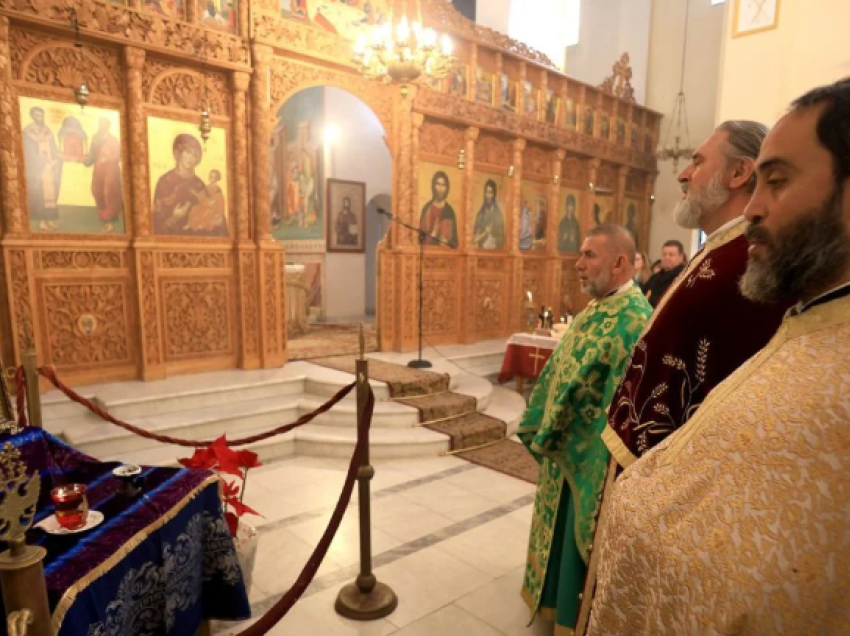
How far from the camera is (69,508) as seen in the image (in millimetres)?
1936

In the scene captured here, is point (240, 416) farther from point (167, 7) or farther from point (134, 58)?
point (167, 7)

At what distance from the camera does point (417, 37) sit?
232 inches

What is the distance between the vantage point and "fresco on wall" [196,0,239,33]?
243 inches

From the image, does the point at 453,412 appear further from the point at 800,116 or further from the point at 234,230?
the point at 800,116

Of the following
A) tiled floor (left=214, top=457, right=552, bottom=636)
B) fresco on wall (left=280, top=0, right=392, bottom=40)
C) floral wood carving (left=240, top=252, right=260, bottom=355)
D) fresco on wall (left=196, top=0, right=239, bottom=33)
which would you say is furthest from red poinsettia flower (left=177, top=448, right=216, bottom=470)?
fresco on wall (left=280, top=0, right=392, bottom=40)

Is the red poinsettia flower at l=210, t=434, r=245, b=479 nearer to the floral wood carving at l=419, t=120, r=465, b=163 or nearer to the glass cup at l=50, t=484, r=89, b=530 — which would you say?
the glass cup at l=50, t=484, r=89, b=530

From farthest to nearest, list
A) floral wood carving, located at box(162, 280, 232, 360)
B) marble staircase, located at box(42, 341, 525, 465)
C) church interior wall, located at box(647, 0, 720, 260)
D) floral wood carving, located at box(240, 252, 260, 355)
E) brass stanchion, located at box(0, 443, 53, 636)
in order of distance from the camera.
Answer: church interior wall, located at box(647, 0, 720, 260), floral wood carving, located at box(240, 252, 260, 355), floral wood carving, located at box(162, 280, 232, 360), marble staircase, located at box(42, 341, 525, 465), brass stanchion, located at box(0, 443, 53, 636)

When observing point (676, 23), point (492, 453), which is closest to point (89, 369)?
point (492, 453)

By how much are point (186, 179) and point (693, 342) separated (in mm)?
6177

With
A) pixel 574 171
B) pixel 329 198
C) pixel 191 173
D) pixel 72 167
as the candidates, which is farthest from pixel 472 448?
pixel 329 198

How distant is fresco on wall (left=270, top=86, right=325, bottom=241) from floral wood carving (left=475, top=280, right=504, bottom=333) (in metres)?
4.21

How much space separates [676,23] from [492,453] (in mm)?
13299

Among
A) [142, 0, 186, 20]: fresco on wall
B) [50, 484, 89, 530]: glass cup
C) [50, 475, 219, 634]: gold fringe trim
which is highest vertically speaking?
[142, 0, 186, 20]: fresco on wall

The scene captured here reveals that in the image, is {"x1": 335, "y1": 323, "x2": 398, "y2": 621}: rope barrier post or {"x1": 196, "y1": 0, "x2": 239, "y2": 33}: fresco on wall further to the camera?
{"x1": 196, "y1": 0, "x2": 239, "y2": 33}: fresco on wall
